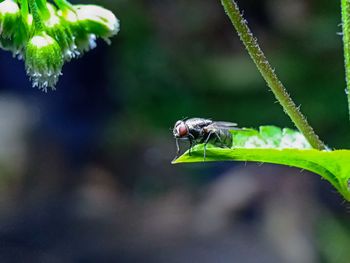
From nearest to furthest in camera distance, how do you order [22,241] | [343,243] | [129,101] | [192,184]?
[343,243]
[22,241]
[192,184]
[129,101]

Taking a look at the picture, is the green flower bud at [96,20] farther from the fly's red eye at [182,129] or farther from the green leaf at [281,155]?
the green leaf at [281,155]

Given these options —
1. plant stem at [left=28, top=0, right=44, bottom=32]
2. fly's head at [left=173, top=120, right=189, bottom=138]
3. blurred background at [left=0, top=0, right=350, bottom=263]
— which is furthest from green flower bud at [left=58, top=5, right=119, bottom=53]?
blurred background at [left=0, top=0, right=350, bottom=263]

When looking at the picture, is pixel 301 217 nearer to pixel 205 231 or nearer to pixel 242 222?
pixel 242 222

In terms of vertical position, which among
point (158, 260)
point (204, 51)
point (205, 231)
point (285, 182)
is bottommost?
point (158, 260)

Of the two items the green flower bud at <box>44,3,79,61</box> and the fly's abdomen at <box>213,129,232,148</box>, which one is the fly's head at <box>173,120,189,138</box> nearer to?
the fly's abdomen at <box>213,129,232,148</box>

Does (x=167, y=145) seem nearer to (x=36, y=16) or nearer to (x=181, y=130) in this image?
(x=181, y=130)

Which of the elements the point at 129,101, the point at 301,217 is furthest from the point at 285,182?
the point at 129,101

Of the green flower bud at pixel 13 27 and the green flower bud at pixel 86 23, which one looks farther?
the green flower bud at pixel 86 23

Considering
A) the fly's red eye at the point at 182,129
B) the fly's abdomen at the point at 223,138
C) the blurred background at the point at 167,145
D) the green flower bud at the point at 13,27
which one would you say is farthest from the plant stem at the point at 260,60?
the blurred background at the point at 167,145

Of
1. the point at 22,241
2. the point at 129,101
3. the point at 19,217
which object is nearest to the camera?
the point at 22,241
